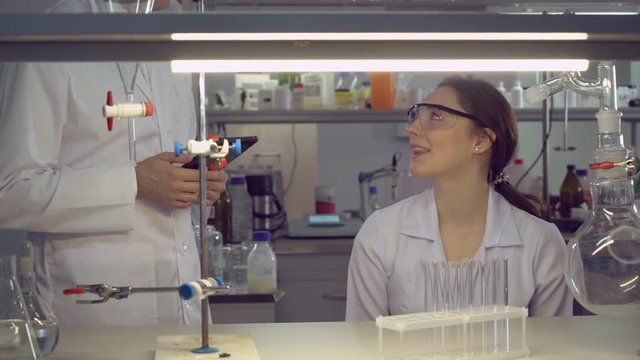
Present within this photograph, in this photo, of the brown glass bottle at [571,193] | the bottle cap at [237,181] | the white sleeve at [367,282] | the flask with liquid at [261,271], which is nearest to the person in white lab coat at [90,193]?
the white sleeve at [367,282]

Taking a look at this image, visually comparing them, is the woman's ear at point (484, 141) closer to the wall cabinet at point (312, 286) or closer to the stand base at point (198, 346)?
the stand base at point (198, 346)

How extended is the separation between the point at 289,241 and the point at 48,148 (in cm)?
230

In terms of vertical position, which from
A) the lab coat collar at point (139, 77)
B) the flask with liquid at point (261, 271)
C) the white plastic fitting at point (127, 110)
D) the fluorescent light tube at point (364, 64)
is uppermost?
the lab coat collar at point (139, 77)

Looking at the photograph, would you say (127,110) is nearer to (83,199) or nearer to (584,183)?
(83,199)

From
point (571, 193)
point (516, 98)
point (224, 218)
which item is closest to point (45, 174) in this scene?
point (224, 218)

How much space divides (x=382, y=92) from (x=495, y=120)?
3047mm

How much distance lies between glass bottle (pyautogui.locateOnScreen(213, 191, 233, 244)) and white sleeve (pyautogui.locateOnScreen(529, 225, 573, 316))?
72.1 inches

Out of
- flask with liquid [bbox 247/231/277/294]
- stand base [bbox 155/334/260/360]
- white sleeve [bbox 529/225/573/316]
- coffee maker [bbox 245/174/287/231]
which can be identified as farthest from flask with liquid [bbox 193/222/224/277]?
stand base [bbox 155/334/260/360]

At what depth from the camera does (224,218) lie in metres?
4.04

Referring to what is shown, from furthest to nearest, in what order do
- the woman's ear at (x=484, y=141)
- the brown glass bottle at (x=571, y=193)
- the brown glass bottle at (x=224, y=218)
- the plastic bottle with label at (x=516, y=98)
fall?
the plastic bottle with label at (x=516, y=98)
the brown glass bottle at (x=571, y=193)
the brown glass bottle at (x=224, y=218)
the woman's ear at (x=484, y=141)

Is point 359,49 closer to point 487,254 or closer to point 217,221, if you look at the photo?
point 487,254

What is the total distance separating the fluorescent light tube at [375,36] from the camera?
126 cm

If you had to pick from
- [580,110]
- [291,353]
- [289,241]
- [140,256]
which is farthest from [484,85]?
[580,110]

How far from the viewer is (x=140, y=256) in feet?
7.49
